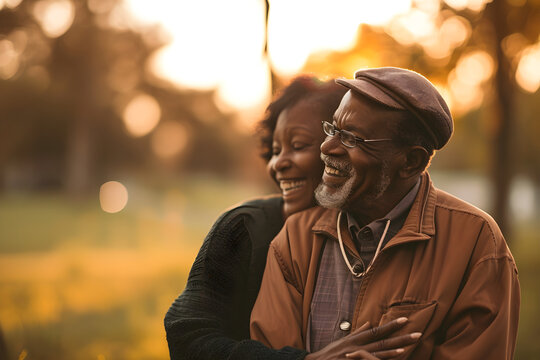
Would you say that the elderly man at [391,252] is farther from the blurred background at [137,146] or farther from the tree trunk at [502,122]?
the tree trunk at [502,122]

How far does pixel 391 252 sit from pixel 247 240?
3.39ft

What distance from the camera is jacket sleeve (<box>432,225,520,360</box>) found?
2631mm

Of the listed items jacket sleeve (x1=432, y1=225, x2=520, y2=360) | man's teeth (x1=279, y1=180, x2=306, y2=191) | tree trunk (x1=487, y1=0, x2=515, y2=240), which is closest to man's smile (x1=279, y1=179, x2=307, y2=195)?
man's teeth (x1=279, y1=180, x2=306, y2=191)

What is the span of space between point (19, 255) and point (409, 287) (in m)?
16.3

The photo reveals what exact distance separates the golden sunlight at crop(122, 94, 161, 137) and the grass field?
9042mm

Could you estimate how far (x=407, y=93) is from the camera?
285 centimetres

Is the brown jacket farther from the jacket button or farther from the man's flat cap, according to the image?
the man's flat cap

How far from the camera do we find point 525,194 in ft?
127

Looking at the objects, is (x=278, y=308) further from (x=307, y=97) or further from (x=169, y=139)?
(x=169, y=139)

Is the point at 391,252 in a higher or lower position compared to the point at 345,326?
higher

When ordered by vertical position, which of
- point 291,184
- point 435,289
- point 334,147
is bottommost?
point 435,289

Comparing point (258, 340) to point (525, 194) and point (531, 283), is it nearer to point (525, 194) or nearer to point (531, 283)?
point (531, 283)

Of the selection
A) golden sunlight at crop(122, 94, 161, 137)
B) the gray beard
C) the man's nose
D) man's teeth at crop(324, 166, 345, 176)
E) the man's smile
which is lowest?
golden sunlight at crop(122, 94, 161, 137)

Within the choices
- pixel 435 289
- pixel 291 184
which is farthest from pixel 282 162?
pixel 435 289
